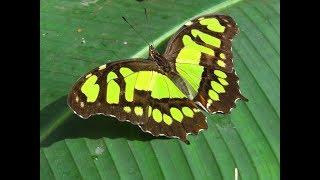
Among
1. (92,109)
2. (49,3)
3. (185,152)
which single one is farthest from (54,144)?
(49,3)

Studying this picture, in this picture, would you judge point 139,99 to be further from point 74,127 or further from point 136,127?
point 74,127

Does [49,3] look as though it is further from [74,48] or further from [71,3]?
[74,48]

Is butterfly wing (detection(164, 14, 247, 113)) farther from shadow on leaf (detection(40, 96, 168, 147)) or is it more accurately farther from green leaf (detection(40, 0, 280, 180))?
shadow on leaf (detection(40, 96, 168, 147))

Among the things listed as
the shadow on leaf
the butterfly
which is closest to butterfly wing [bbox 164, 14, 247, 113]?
the butterfly

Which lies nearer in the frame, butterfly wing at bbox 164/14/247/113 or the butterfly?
the butterfly

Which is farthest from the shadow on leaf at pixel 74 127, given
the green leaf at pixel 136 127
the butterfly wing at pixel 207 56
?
the butterfly wing at pixel 207 56
